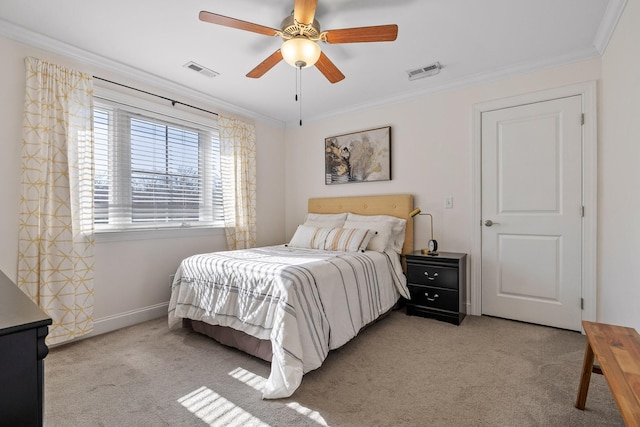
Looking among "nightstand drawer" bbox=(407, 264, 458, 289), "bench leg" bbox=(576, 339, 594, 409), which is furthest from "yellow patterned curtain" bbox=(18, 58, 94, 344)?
"bench leg" bbox=(576, 339, 594, 409)

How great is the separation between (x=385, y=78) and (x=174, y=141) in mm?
2361

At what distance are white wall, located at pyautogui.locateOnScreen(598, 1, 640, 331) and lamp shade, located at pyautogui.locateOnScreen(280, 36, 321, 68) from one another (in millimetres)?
1903

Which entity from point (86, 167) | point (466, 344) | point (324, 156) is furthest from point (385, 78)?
point (86, 167)

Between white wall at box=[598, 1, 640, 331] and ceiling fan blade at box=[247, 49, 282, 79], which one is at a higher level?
ceiling fan blade at box=[247, 49, 282, 79]

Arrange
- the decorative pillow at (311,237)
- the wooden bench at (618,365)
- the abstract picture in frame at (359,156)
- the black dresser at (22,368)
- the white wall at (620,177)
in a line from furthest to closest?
the abstract picture in frame at (359,156), the decorative pillow at (311,237), the white wall at (620,177), the wooden bench at (618,365), the black dresser at (22,368)

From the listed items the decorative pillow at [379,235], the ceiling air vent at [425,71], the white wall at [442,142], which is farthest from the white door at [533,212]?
the decorative pillow at [379,235]

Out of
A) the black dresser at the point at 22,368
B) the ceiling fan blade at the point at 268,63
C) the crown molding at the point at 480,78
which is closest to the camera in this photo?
the black dresser at the point at 22,368

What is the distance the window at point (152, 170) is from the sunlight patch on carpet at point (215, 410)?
5.96 ft

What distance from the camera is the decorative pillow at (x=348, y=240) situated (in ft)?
10.1

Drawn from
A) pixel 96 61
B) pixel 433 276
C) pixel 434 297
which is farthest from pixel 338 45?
pixel 434 297

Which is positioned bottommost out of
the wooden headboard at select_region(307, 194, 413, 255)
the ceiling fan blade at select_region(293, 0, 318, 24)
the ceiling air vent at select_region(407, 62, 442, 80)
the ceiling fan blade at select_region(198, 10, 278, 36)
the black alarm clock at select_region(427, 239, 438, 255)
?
the black alarm clock at select_region(427, 239, 438, 255)

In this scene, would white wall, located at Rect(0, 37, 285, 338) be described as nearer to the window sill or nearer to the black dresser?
the window sill

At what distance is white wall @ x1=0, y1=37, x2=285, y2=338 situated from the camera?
7.43 ft

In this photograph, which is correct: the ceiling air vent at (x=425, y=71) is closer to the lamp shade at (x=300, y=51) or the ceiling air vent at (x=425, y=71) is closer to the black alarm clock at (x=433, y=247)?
the lamp shade at (x=300, y=51)
